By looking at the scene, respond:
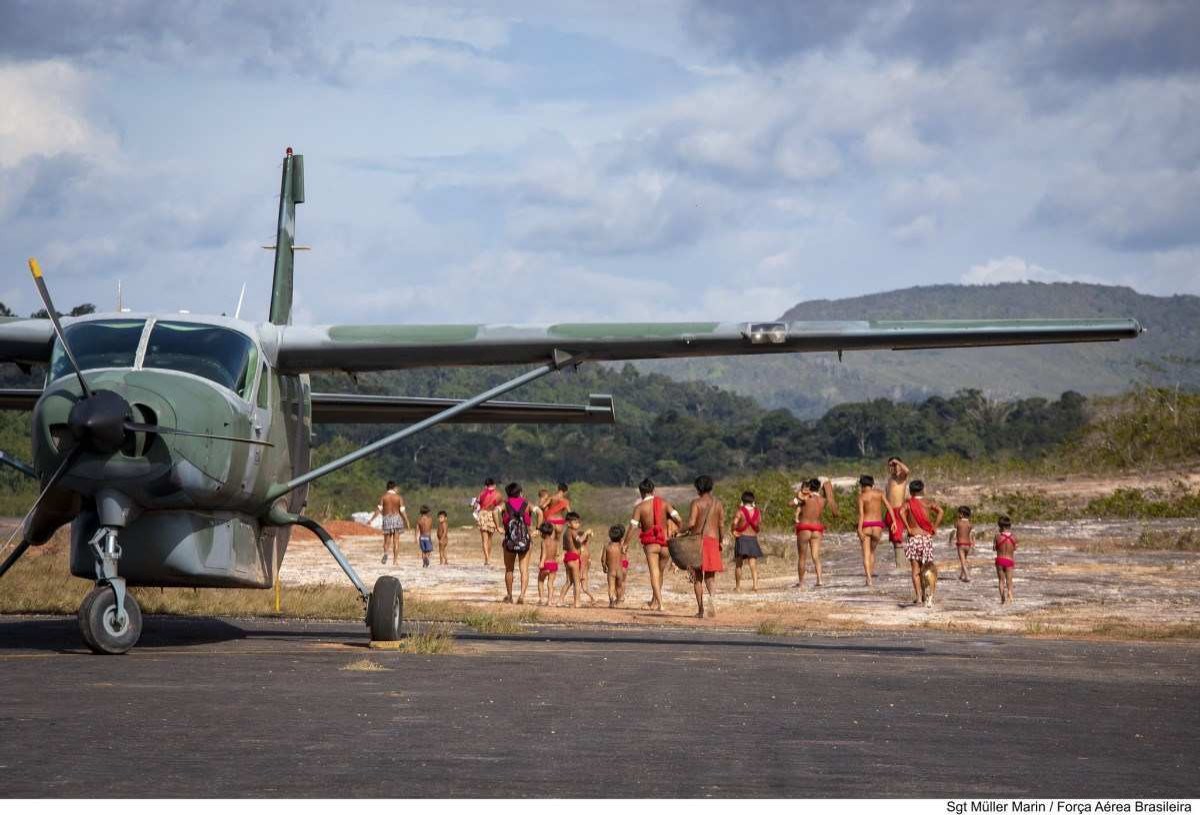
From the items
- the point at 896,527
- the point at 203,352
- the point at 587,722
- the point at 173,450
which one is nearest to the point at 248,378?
the point at 203,352

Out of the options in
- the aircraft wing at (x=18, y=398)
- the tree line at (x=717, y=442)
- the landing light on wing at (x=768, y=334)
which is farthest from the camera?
the tree line at (x=717, y=442)

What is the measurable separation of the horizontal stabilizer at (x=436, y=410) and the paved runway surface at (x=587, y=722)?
3213mm

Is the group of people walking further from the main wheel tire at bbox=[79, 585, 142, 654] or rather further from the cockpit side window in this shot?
the main wheel tire at bbox=[79, 585, 142, 654]

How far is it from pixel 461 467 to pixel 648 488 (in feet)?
244

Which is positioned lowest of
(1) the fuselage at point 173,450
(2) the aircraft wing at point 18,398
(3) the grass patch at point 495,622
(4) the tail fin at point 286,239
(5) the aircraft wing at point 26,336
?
(3) the grass patch at point 495,622

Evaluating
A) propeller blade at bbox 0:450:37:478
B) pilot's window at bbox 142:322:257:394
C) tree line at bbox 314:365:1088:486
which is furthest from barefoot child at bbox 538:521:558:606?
tree line at bbox 314:365:1088:486

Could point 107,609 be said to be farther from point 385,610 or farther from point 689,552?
point 689,552

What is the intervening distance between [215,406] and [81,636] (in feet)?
9.80

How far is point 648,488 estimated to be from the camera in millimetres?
22250

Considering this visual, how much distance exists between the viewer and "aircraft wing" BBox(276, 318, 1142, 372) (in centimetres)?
1530

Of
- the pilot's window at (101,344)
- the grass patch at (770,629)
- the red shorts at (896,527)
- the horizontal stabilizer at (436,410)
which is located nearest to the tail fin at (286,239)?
the horizontal stabilizer at (436,410)

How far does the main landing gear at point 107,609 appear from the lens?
42.9ft

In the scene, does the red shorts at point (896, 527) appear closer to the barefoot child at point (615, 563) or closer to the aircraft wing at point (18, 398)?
the barefoot child at point (615, 563)

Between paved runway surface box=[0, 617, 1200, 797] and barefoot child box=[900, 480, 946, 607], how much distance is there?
20.9ft
